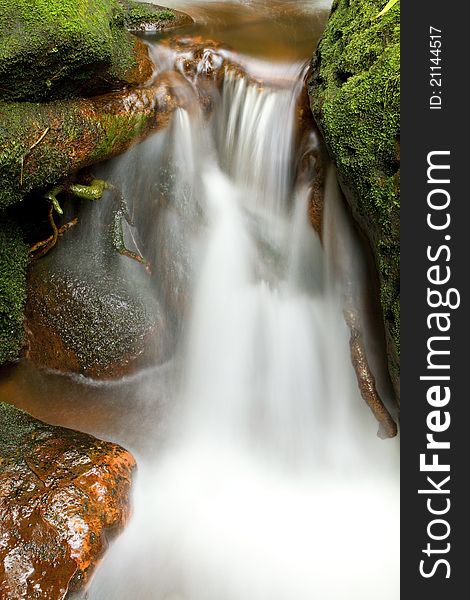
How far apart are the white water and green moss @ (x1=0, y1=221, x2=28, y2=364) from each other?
1.03m

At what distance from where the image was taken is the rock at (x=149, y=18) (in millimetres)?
5449

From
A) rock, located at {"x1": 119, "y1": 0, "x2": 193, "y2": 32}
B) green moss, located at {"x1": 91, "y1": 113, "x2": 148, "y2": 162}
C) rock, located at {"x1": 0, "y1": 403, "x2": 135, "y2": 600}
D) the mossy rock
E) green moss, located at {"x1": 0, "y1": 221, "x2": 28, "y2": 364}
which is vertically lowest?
rock, located at {"x1": 0, "y1": 403, "x2": 135, "y2": 600}

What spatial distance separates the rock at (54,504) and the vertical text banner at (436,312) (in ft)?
5.59

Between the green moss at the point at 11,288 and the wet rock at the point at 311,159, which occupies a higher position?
the wet rock at the point at 311,159

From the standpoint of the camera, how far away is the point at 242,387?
4254 millimetres

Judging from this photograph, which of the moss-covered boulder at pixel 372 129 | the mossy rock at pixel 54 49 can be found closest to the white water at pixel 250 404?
the moss-covered boulder at pixel 372 129

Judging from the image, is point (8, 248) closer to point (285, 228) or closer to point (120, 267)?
point (120, 267)

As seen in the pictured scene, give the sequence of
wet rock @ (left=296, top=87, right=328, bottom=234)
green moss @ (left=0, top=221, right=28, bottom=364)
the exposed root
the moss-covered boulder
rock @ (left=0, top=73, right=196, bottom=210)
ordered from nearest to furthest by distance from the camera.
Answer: the moss-covered boulder, rock @ (left=0, top=73, right=196, bottom=210), wet rock @ (left=296, top=87, right=328, bottom=234), green moss @ (left=0, top=221, right=28, bottom=364), the exposed root

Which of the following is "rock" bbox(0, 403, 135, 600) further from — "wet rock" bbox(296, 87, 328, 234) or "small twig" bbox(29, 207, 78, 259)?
"wet rock" bbox(296, 87, 328, 234)

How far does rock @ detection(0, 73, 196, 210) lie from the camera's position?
3557 mm

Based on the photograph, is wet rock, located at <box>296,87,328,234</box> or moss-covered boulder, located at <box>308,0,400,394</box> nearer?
moss-covered boulder, located at <box>308,0,400,394</box>

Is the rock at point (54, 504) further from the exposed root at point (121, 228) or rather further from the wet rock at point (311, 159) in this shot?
the wet rock at point (311, 159)

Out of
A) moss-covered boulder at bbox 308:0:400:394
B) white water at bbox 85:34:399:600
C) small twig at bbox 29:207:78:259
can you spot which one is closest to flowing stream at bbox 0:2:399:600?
white water at bbox 85:34:399:600

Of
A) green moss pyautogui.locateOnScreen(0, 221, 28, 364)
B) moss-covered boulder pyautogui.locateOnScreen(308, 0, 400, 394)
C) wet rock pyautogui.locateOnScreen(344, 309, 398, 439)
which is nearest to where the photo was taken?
moss-covered boulder pyautogui.locateOnScreen(308, 0, 400, 394)
